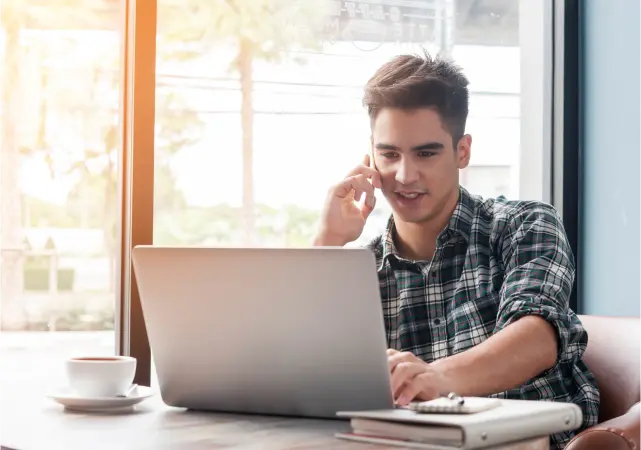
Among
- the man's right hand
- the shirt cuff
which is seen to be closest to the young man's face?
the man's right hand

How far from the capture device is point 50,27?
2293 millimetres

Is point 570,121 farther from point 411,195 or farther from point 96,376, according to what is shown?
point 96,376

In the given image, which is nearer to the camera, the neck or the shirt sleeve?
the shirt sleeve

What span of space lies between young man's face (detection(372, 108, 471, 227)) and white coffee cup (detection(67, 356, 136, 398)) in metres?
0.82

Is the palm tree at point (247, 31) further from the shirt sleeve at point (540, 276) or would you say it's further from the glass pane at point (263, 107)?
the shirt sleeve at point (540, 276)

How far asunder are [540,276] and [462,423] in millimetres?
799

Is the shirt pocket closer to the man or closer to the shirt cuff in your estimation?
A: the man

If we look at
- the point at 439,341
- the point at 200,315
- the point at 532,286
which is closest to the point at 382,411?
the point at 200,315

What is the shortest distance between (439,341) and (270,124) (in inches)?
38.1

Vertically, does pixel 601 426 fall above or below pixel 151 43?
below

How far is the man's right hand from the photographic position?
82.4 inches

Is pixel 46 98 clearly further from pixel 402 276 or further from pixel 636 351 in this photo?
pixel 636 351

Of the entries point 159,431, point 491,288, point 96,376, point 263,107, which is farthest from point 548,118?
point 159,431

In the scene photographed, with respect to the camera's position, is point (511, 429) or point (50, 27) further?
point (50, 27)
